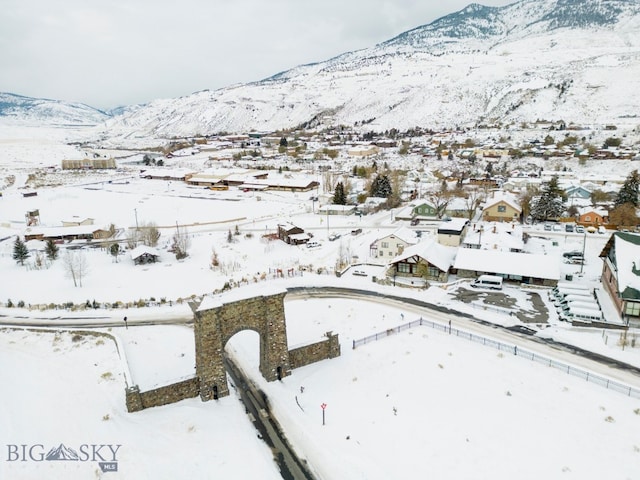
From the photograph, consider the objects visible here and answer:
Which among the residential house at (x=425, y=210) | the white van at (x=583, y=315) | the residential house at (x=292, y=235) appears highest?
the residential house at (x=425, y=210)

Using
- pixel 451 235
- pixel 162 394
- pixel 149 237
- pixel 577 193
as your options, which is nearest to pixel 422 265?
pixel 451 235

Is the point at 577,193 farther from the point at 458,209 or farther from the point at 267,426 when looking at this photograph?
the point at 267,426

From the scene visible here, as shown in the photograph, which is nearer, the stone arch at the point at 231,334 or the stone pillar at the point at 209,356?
the stone pillar at the point at 209,356

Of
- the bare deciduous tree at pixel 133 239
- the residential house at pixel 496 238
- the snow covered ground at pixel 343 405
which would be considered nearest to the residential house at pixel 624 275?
the snow covered ground at pixel 343 405

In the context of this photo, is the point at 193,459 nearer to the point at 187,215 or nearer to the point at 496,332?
the point at 496,332

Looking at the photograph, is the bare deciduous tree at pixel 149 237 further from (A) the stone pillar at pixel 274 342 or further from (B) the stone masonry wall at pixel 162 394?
(B) the stone masonry wall at pixel 162 394

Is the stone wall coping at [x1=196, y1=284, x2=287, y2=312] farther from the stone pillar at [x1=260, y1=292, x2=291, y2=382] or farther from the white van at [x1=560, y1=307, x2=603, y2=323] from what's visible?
the white van at [x1=560, y1=307, x2=603, y2=323]
